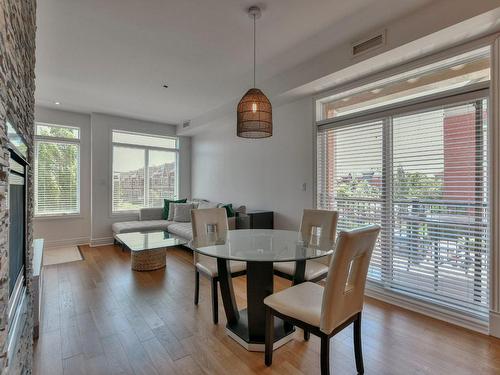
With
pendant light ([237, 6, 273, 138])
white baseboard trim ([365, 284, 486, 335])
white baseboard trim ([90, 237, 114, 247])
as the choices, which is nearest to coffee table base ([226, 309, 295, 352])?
white baseboard trim ([365, 284, 486, 335])

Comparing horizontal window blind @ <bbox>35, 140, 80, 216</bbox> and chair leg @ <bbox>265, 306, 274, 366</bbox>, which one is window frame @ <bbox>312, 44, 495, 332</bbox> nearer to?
chair leg @ <bbox>265, 306, 274, 366</bbox>

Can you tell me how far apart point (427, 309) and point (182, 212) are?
446 centimetres

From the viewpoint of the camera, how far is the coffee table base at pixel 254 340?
198 centimetres

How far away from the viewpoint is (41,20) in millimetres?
2418

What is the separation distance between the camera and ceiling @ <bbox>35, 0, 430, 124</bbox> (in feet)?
7.38

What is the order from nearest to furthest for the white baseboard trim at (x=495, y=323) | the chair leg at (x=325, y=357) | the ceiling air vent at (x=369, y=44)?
the chair leg at (x=325, y=357), the white baseboard trim at (x=495, y=323), the ceiling air vent at (x=369, y=44)

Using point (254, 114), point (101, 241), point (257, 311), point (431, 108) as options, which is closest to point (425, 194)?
point (431, 108)

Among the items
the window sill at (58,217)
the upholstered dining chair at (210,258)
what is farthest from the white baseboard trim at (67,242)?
the upholstered dining chair at (210,258)

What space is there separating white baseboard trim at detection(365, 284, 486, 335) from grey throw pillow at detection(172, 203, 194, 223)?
12.3 ft

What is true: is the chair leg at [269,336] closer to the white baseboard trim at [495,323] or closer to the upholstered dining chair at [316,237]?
the upholstered dining chair at [316,237]

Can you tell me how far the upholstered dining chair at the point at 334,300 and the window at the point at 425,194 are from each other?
1350 millimetres

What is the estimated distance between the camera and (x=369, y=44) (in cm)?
254

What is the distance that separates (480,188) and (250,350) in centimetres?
236

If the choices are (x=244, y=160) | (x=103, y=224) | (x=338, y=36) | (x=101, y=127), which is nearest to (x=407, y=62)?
(x=338, y=36)
